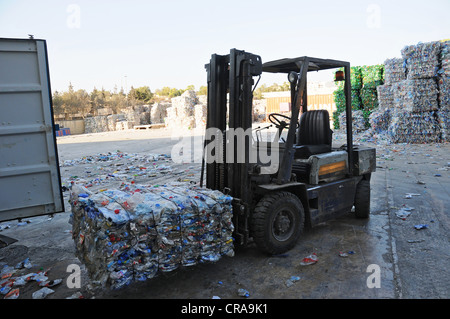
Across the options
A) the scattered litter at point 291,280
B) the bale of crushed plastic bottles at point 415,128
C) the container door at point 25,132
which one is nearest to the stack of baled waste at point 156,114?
the bale of crushed plastic bottles at point 415,128

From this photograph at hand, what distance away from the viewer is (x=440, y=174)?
26.1ft

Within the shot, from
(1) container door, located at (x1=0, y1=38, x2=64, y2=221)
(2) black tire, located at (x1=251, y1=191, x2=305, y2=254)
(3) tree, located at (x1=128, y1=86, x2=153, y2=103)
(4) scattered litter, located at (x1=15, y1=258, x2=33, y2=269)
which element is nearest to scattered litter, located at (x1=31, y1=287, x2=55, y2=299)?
(4) scattered litter, located at (x1=15, y1=258, x2=33, y2=269)

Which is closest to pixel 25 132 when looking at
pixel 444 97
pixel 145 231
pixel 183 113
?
pixel 145 231

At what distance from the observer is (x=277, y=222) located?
150 inches

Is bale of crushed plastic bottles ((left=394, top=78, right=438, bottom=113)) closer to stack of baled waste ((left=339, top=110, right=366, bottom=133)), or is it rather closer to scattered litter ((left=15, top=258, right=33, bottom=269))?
stack of baled waste ((left=339, top=110, right=366, bottom=133))

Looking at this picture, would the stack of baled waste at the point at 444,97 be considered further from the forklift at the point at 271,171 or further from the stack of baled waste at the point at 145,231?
the stack of baled waste at the point at 145,231

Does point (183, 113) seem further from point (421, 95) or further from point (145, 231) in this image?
point (145, 231)

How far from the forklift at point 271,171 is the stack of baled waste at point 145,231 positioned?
0.46 m

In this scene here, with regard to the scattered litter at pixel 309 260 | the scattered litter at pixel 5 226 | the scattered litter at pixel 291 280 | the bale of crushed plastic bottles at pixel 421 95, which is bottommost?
the scattered litter at pixel 291 280

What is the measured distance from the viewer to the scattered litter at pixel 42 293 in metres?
3.10

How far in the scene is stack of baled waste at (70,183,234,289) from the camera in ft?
8.95

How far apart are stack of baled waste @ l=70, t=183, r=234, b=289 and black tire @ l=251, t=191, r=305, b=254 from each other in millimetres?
389

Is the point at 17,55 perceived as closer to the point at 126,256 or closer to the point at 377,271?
the point at 126,256
